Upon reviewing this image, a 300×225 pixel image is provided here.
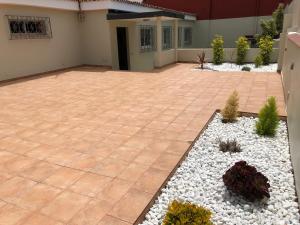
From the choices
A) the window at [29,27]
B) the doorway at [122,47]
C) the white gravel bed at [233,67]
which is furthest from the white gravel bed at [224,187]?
the doorway at [122,47]

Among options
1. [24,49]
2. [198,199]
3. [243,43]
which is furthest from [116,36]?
[198,199]

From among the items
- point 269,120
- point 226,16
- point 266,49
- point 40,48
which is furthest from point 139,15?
point 226,16

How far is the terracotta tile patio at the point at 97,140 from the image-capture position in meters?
3.11

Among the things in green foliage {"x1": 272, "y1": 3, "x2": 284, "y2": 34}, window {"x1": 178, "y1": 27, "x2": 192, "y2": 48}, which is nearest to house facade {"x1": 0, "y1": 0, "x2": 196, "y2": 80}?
A: window {"x1": 178, "y1": 27, "x2": 192, "y2": 48}

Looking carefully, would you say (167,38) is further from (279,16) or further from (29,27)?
(29,27)

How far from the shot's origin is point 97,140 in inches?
194

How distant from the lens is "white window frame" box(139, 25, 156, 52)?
15.1m

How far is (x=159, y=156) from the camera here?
4.23 meters

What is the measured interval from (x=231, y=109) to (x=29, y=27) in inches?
382

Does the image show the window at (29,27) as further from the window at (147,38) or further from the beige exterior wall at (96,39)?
the window at (147,38)

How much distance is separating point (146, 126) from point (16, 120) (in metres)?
3.09

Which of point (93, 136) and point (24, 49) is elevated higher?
point (24, 49)

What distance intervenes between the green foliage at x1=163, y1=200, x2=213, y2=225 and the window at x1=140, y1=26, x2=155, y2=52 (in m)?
13.5

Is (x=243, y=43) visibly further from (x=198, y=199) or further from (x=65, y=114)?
(x=198, y=199)
